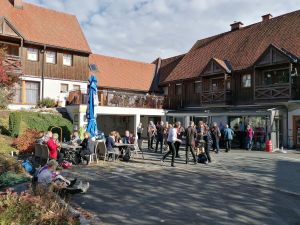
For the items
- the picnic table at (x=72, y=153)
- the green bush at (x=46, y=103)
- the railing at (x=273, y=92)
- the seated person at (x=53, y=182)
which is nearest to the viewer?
the seated person at (x=53, y=182)

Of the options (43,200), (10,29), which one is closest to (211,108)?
(10,29)

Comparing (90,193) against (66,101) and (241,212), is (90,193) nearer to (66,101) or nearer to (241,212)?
(241,212)

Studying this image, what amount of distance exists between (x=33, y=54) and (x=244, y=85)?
1634cm

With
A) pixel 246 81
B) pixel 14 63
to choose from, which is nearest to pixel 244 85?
pixel 246 81

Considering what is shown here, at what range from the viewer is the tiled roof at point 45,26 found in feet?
86.5

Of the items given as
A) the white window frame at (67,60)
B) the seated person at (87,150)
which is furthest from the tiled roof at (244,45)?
the seated person at (87,150)

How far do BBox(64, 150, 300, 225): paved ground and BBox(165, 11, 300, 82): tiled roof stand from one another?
13508 millimetres

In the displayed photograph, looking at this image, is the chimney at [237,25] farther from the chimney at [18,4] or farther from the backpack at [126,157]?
the backpack at [126,157]

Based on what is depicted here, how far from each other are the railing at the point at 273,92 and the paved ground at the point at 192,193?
9385mm

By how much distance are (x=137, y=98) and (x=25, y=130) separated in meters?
10.9

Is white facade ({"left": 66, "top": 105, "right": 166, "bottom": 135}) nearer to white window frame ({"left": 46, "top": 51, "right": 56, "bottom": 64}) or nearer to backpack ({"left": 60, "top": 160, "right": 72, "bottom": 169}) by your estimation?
white window frame ({"left": 46, "top": 51, "right": 56, "bottom": 64})

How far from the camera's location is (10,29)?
24.3m

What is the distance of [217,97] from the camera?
26.7 meters

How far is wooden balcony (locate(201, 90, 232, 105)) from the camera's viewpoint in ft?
85.7
